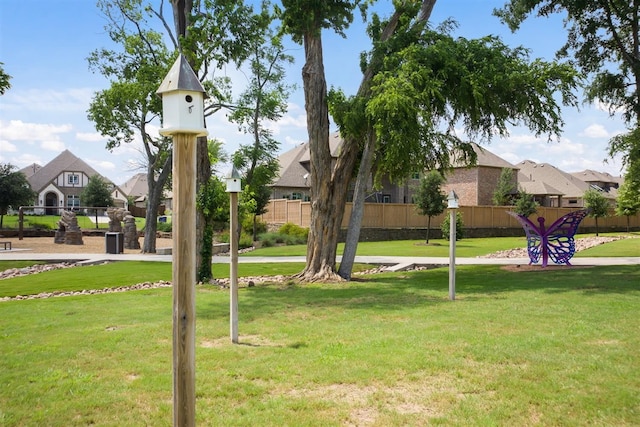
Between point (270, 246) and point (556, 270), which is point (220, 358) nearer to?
point (556, 270)

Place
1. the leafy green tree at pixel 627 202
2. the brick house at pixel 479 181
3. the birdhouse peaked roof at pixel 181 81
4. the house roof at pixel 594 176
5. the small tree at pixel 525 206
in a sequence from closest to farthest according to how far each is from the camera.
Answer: the birdhouse peaked roof at pixel 181 81, the small tree at pixel 525 206, the leafy green tree at pixel 627 202, the brick house at pixel 479 181, the house roof at pixel 594 176

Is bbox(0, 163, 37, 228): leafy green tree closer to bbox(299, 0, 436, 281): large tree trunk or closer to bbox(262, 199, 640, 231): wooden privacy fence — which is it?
bbox(262, 199, 640, 231): wooden privacy fence

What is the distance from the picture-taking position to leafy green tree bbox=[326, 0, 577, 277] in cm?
1302

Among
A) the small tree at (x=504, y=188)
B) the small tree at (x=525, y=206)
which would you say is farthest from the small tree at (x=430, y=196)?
the small tree at (x=504, y=188)

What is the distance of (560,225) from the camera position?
16812 mm

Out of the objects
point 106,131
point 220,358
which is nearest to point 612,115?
point 220,358

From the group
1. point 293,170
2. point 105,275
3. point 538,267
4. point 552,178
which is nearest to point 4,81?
point 105,275

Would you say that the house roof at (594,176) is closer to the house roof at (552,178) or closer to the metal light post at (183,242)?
the house roof at (552,178)

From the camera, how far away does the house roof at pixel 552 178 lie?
2375 inches

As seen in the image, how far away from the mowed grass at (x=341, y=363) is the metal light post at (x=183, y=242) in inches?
30.3

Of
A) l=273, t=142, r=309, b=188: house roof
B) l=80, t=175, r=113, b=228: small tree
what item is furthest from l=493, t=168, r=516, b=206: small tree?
l=80, t=175, r=113, b=228: small tree

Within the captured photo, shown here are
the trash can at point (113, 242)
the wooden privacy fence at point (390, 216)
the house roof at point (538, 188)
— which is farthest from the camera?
the house roof at point (538, 188)

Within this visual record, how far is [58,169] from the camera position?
2584 inches

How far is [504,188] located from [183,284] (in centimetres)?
4675
